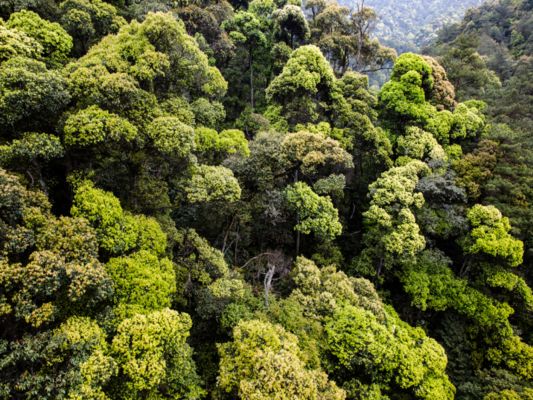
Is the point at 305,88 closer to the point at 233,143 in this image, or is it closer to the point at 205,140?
the point at 233,143

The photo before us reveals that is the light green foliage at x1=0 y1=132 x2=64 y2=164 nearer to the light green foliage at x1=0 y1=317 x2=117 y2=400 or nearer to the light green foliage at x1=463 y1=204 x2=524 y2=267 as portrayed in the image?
the light green foliage at x1=0 y1=317 x2=117 y2=400

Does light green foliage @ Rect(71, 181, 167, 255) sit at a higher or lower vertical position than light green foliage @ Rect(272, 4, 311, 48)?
lower

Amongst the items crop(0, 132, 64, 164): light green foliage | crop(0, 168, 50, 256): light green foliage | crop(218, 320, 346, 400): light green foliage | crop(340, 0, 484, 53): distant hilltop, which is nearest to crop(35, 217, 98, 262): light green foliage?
crop(0, 168, 50, 256): light green foliage

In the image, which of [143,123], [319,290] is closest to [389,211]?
[319,290]

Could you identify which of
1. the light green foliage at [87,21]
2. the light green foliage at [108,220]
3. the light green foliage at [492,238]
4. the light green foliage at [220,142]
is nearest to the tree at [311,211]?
the light green foliage at [220,142]

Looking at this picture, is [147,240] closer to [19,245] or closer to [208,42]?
[19,245]

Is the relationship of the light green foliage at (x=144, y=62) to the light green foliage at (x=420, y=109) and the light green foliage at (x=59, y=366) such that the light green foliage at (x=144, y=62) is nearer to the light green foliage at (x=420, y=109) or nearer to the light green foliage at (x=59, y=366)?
the light green foliage at (x=59, y=366)
